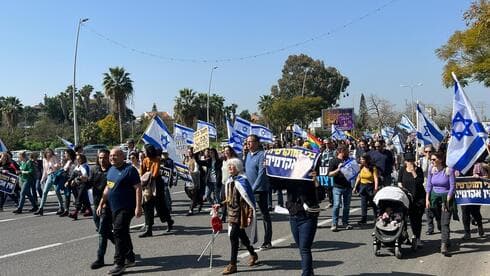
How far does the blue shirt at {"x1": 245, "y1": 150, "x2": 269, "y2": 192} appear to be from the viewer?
857cm

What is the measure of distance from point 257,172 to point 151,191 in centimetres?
215

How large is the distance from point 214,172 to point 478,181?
6238mm

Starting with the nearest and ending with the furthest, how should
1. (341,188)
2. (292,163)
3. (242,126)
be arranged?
(292,163)
(341,188)
(242,126)

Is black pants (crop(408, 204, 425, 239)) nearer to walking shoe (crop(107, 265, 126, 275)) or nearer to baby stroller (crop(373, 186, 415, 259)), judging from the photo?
baby stroller (crop(373, 186, 415, 259))

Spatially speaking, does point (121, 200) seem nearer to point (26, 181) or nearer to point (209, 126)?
point (26, 181)

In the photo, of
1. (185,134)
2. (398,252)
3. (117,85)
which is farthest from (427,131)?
(117,85)

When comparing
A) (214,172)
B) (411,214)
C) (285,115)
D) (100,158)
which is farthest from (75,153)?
(285,115)

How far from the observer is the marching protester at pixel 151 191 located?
9.62 metres

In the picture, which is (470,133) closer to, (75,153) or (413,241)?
(413,241)

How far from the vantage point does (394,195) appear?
793 cm

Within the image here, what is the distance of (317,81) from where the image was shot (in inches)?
3226

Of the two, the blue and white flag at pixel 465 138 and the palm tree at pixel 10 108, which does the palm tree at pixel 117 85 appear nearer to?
the palm tree at pixel 10 108

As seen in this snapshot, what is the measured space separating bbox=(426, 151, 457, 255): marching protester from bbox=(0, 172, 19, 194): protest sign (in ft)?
36.2

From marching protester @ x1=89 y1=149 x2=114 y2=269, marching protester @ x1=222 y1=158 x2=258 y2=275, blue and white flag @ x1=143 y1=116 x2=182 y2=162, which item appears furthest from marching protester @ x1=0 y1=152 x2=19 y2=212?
marching protester @ x1=222 y1=158 x2=258 y2=275
